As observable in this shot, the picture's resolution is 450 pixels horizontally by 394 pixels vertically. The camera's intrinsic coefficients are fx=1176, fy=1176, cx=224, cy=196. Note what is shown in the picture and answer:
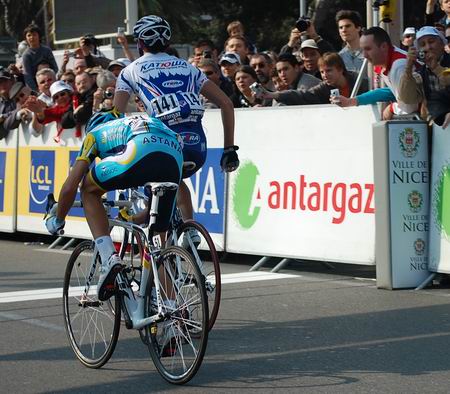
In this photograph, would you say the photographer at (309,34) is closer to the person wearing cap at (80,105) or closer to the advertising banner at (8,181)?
the person wearing cap at (80,105)

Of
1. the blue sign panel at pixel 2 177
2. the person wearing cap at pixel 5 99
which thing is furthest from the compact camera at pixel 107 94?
the blue sign panel at pixel 2 177

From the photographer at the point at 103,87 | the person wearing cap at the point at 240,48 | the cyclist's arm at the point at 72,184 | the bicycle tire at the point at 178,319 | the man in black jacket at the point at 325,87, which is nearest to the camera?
the bicycle tire at the point at 178,319

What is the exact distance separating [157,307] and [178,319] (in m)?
0.16

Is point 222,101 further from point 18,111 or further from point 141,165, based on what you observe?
point 18,111

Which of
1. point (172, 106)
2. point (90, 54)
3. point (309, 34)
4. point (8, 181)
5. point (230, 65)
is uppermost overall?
point (309, 34)

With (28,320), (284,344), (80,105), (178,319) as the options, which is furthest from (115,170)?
(80,105)

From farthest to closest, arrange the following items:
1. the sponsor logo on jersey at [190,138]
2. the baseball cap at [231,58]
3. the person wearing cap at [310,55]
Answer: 1. the baseball cap at [231,58]
2. the person wearing cap at [310,55]
3. the sponsor logo on jersey at [190,138]

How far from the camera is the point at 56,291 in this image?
10.2 meters

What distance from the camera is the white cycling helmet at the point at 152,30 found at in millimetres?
7926

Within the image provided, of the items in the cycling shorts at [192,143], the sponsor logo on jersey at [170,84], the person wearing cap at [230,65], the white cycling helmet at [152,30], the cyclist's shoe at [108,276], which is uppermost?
the white cycling helmet at [152,30]

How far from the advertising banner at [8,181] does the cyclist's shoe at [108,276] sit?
841 centimetres

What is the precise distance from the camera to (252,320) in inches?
339

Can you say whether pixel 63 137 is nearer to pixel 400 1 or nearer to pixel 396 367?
pixel 400 1

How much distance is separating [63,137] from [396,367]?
8.03 meters
